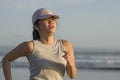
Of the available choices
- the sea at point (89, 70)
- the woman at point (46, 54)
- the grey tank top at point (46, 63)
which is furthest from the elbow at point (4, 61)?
the sea at point (89, 70)

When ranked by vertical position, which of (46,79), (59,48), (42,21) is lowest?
(46,79)

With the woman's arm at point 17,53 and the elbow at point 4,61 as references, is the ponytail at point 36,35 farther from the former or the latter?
the elbow at point 4,61

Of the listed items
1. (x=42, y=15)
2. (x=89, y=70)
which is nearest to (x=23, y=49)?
(x=42, y=15)

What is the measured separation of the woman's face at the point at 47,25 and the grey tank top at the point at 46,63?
12 centimetres

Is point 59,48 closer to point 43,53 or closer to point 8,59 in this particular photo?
point 43,53

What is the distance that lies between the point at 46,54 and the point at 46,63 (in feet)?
0.25

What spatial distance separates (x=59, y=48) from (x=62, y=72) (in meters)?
0.20

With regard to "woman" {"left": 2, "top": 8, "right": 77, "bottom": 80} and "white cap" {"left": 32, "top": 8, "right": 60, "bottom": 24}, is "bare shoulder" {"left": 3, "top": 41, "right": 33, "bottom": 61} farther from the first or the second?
"white cap" {"left": 32, "top": 8, "right": 60, "bottom": 24}

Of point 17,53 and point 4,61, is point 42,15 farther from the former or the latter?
point 4,61

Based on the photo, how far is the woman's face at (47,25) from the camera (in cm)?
338

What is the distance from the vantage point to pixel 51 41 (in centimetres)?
348

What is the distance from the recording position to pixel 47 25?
11.2ft

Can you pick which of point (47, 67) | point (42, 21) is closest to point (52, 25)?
point (42, 21)

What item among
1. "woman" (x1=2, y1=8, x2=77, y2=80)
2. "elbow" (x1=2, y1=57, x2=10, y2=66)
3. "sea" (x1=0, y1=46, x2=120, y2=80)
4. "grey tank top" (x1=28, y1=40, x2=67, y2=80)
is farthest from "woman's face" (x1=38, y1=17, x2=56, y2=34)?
"sea" (x1=0, y1=46, x2=120, y2=80)
